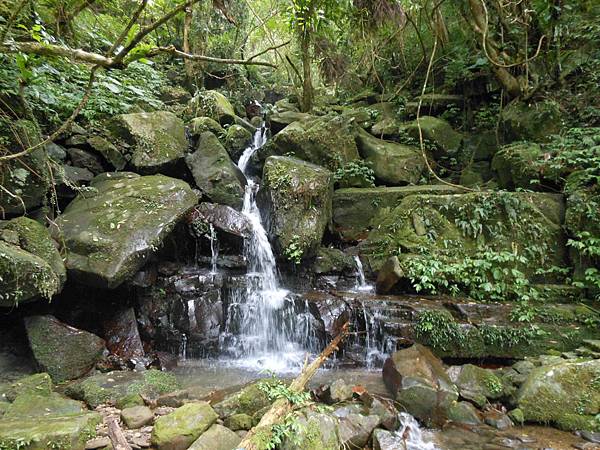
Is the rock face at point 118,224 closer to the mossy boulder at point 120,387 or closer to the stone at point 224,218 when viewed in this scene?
the stone at point 224,218

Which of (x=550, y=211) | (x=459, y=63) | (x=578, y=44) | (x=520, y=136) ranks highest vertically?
(x=459, y=63)

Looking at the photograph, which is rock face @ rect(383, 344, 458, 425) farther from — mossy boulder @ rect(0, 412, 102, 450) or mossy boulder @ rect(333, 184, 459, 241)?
mossy boulder @ rect(333, 184, 459, 241)

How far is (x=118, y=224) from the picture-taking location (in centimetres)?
588

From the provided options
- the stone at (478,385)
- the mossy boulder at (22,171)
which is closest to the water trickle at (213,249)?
the mossy boulder at (22,171)

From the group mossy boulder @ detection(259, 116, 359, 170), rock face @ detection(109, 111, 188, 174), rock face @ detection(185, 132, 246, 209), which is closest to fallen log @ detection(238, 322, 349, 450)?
rock face @ detection(185, 132, 246, 209)

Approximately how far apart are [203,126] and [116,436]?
317 inches

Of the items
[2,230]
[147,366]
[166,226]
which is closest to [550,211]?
[166,226]

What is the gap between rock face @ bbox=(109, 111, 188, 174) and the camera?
7.79 metres

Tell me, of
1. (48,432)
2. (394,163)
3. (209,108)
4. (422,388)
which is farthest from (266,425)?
(209,108)

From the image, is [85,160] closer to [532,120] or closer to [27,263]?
[27,263]

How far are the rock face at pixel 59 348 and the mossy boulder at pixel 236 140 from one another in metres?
6.34

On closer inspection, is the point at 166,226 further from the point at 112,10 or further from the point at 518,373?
the point at 518,373

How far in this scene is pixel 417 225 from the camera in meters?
7.50

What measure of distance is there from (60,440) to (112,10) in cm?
825
